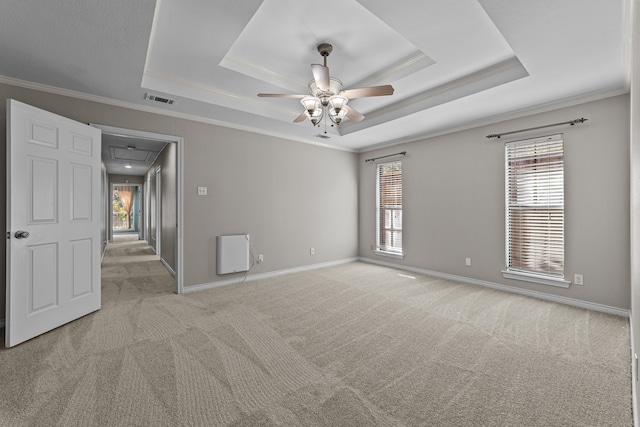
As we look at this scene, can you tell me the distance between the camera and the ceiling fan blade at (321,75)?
244cm

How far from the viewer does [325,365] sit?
7.03 ft

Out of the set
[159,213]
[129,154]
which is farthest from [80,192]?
[129,154]

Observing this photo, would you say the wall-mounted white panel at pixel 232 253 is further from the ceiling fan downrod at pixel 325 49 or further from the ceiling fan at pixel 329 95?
the ceiling fan downrod at pixel 325 49

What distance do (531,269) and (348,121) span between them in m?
3.48

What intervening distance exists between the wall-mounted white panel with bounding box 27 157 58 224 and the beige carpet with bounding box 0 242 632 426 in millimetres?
1105

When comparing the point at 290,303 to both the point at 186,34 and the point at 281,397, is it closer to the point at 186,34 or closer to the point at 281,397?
the point at 281,397

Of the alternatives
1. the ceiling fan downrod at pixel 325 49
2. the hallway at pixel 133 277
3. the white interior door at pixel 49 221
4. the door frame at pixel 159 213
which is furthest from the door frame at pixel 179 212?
the door frame at pixel 159 213

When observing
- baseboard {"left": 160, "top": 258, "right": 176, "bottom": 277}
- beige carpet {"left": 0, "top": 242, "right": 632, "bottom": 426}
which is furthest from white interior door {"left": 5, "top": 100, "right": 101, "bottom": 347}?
baseboard {"left": 160, "top": 258, "right": 176, "bottom": 277}

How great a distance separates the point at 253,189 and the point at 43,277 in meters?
2.72

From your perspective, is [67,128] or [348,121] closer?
[67,128]

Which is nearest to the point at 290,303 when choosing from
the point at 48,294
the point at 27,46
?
the point at 48,294

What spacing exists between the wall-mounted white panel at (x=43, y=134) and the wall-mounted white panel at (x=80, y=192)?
284 mm

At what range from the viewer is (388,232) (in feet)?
19.1

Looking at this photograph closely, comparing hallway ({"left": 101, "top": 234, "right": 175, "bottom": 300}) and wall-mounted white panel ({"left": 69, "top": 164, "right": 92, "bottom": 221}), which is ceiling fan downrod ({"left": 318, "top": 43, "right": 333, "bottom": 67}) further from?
hallway ({"left": 101, "top": 234, "right": 175, "bottom": 300})
